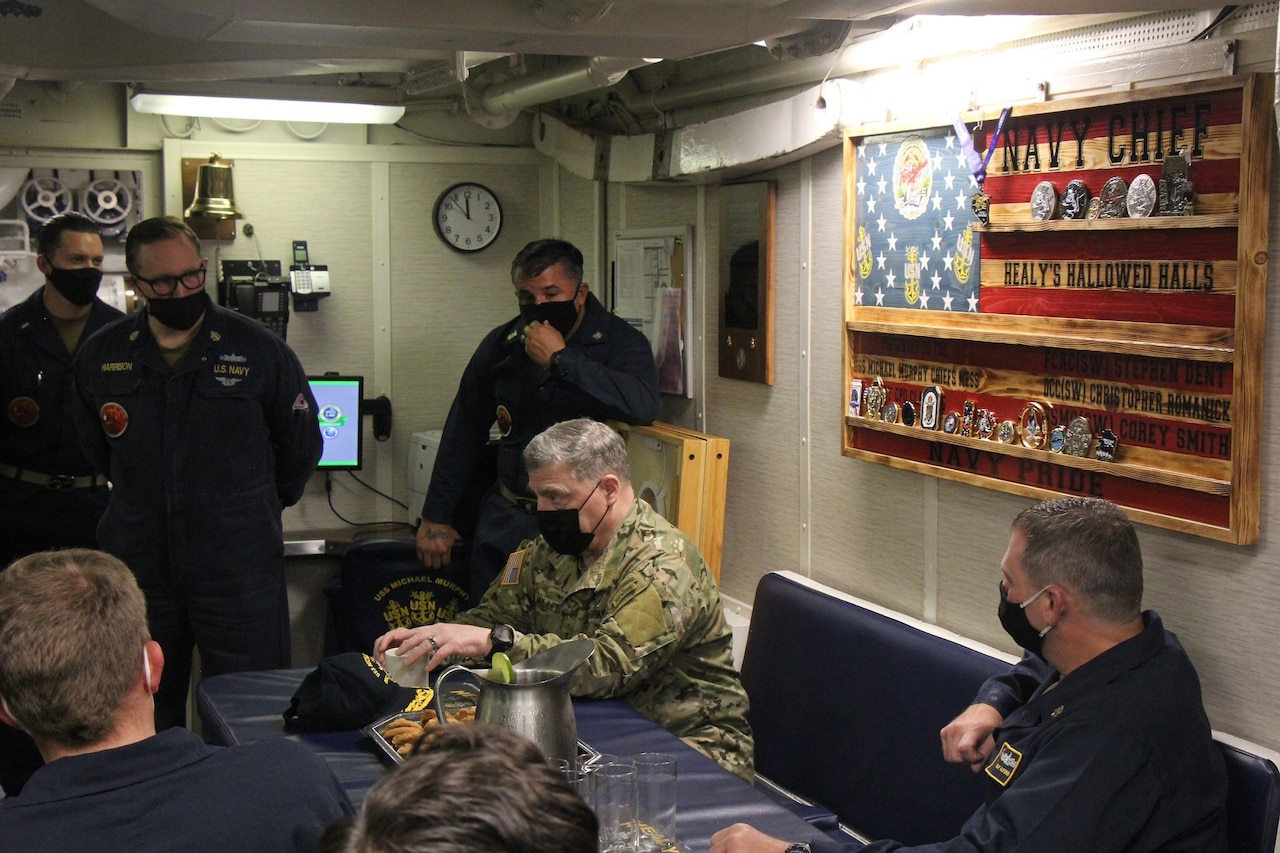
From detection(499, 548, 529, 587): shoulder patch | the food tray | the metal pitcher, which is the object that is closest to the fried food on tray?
the food tray

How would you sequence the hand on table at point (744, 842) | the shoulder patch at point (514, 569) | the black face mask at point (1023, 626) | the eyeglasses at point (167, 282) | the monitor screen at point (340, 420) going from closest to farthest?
the hand on table at point (744, 842) → the black face mask at point (1023, 626) → the shoulder patch at point (514, 569) → the eyeglasses at point (167, 282) → the monitor screen at point (340, 420)

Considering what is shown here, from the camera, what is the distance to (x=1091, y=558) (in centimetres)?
228

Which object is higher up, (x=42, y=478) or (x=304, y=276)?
Answer: (x=304, y=276)

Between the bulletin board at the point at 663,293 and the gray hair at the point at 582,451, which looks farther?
the bulletin board at the point at 663,293

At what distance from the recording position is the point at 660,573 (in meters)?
2.90

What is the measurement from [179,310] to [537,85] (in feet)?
4.88

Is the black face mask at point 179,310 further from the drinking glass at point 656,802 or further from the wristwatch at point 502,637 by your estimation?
the drinking glass at point 656,802

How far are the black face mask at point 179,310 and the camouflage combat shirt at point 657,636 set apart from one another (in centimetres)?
145

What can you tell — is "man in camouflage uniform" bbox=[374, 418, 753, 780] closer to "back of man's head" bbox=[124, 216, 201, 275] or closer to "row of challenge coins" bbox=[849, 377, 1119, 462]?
"row of challenge coins" bbox=[849, 377, 1119, 462]

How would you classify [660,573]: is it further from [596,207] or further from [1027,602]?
[596,207]

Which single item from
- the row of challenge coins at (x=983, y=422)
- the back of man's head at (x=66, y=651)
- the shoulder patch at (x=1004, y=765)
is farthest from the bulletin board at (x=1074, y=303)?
the back of man's head at (x=66, y=651)

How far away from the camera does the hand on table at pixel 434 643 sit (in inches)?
107

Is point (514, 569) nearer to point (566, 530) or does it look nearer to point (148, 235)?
point (566, 530)

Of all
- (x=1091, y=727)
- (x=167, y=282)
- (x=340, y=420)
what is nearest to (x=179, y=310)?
(x=167, y=282)
